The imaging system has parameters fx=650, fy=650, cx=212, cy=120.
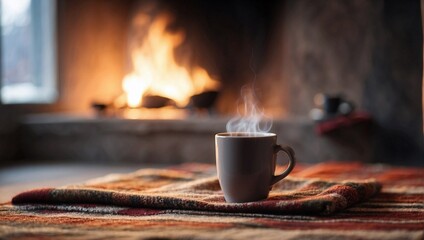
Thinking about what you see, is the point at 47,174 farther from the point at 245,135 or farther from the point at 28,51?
the point at 245,135

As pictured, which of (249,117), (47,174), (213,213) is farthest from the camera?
(249,117)

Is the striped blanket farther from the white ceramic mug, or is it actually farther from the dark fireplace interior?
the dark fireplace interior

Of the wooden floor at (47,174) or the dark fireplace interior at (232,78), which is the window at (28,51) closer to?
the dark fireplace interior at (232,78)

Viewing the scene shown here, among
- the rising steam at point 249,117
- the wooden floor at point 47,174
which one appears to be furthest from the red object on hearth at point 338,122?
the wooden floor at point 47,174

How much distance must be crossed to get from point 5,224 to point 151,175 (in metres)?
0.46

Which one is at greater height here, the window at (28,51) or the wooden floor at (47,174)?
the window at (28,51)

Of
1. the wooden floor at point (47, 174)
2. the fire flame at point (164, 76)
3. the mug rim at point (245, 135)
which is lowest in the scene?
the wooden floor at point (47, 174)

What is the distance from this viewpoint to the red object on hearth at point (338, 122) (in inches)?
93.0

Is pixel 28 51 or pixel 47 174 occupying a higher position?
pixel 28 51

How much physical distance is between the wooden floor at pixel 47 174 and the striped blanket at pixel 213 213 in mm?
808

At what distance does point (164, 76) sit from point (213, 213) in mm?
2217

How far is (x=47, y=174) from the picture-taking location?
7.73ft

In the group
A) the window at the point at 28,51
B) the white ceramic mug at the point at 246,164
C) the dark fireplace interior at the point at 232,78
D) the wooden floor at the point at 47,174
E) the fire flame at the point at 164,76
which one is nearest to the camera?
the white ceramic mug at the point at 246,164

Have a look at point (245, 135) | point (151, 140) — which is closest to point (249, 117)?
point (151, 140)
